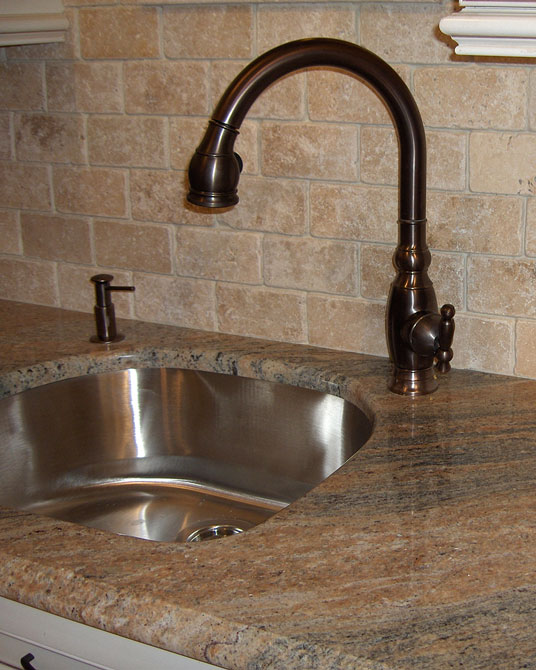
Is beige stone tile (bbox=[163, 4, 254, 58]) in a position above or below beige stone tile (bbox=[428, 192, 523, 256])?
above

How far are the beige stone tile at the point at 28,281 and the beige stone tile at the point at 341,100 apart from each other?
64 cm

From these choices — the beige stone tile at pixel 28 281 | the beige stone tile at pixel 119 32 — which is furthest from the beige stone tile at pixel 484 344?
the beige stone tile at pixel 28 281

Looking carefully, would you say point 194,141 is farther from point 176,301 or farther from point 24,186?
A: point 24,186

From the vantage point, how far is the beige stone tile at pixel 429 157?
1.34m

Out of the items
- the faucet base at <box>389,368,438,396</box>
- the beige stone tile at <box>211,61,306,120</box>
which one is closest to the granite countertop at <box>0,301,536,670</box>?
the faucet base at <box>389,368,438,396</box>

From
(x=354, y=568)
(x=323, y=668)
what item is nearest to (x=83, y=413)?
(x=354, y=568)

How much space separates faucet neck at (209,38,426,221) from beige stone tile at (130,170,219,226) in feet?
1.30

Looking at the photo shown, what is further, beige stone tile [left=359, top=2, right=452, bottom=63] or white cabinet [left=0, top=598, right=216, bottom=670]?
beige stone tile [left=359, top=2, right=452, bottom=63]

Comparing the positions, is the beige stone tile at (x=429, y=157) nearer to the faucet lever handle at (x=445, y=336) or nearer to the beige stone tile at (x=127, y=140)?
the faucet lever handle at (x=445, y=336)

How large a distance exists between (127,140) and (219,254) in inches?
10.1

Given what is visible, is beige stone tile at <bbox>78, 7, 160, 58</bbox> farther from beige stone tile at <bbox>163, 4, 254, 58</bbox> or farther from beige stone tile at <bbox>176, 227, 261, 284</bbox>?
beige stone tile at <bbox>176, 227, 261, 284</bbox>

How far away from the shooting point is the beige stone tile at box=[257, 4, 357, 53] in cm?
137

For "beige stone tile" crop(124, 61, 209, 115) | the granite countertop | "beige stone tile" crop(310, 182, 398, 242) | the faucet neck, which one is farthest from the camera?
"beige stone tile" crop(124, 61, 209, 115)

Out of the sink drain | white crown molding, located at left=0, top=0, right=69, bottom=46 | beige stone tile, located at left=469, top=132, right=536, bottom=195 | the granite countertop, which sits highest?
white crown molding, located at left=0, top=0, right=69, bottom=46
